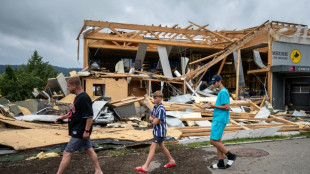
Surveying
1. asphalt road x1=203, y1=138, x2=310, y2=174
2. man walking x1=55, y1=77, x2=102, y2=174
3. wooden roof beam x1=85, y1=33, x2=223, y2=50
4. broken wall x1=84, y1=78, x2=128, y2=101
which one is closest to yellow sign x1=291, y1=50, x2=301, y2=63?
wooden roof beam x1=85, y1=33, x2=223, y2=50

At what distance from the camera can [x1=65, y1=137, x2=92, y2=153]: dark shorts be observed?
12.9ft

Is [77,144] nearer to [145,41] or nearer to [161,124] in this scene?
[161,124]

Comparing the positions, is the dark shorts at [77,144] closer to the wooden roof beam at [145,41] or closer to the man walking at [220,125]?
the man walking at [220,125]

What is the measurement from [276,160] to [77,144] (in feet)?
14.1

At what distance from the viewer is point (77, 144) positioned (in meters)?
3.96

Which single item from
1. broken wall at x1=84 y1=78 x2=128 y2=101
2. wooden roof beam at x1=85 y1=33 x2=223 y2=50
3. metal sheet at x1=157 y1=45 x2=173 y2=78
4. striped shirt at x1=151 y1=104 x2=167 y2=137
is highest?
wooden roof beam at x1=85 y1=33 x2=223 y2=50

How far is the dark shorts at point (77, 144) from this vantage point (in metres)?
3.93

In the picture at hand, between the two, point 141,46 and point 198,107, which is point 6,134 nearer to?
point 198,107

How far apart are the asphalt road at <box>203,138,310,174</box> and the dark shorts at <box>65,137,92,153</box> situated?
2.46 m

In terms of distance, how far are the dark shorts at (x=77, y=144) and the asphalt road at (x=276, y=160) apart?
246 centimetres

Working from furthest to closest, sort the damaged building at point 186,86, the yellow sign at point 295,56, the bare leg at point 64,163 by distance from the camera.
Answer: the yellow sign at point 295,56, the damaged building at point 186,86, the bare leg at point 64,163

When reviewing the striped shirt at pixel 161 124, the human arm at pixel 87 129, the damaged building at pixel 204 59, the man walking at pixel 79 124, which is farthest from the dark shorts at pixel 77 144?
Result: the damaged building at pixel 204 59

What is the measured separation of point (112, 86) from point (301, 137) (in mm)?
11696

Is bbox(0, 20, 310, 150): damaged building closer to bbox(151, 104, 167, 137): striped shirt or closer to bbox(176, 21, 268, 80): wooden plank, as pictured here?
bbox(176, 21, 268, 80): wooden plank
